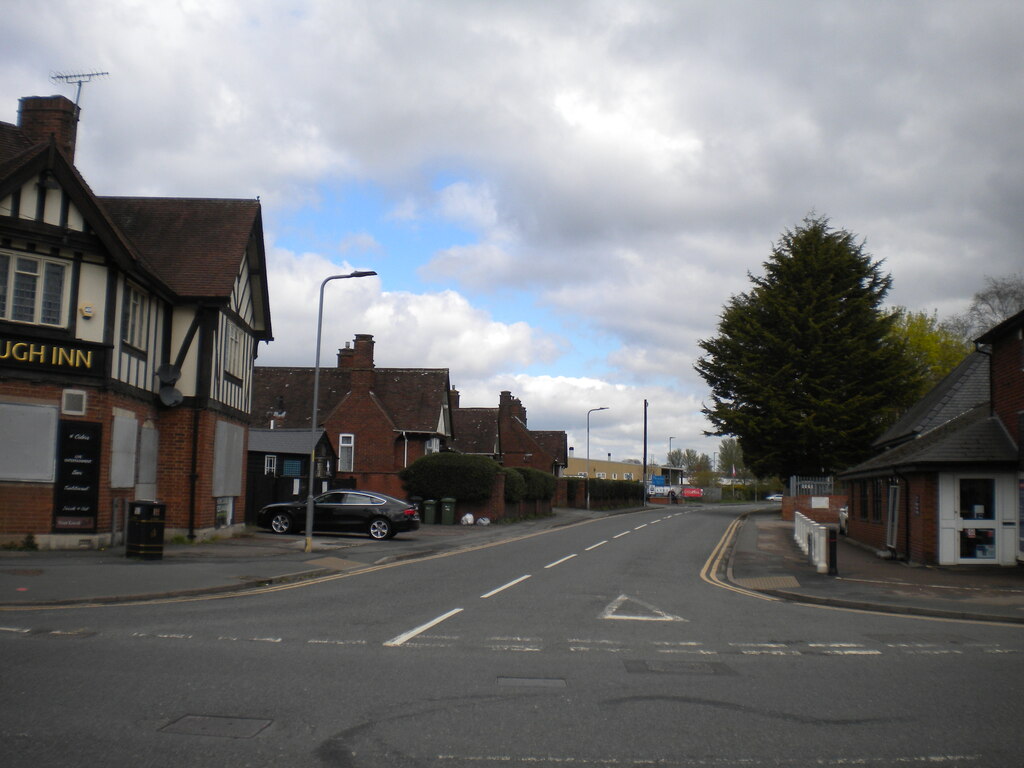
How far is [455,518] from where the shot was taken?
40719mm

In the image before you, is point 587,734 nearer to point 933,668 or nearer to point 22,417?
point 933,668

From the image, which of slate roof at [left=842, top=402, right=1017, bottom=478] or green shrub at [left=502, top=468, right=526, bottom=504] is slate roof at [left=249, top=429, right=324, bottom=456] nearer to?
green shrub at [left=502, top=468, right=526, bottom=504]

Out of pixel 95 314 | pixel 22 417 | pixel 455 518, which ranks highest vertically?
pixel 95 314

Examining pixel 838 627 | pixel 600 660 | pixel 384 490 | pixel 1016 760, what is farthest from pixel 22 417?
pixel 384 490

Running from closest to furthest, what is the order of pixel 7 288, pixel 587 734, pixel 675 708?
pixel 587 734, pixel 675 708, pixel 7 288

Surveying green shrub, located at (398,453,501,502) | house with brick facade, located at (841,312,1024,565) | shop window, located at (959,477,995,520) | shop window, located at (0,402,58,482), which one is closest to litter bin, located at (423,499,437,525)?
green shrub, located at (398,453,501,502)

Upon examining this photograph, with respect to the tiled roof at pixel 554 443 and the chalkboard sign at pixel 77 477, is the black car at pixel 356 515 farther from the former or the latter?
the tiled roof at pixel 554 443

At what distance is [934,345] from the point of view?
62.2 m

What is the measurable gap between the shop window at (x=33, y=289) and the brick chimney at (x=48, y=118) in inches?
189

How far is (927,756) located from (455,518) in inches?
1384

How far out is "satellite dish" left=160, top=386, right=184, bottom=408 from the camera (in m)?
22.6

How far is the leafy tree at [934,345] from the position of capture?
6125 cm

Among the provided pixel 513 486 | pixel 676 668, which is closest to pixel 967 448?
pixel 676 668

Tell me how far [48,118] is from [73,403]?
813 cm
